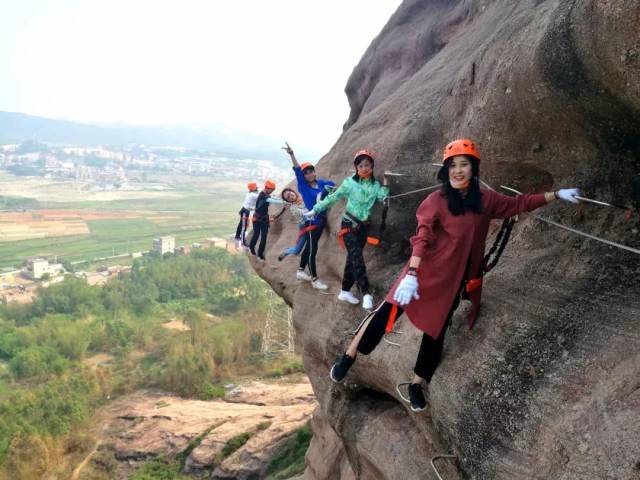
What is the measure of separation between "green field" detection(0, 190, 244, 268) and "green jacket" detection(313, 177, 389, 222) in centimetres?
10573

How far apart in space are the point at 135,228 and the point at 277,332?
102030 mm

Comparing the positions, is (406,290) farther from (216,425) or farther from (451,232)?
(216,425)

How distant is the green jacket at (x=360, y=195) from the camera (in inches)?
246

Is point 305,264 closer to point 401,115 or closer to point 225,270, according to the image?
point 401,115

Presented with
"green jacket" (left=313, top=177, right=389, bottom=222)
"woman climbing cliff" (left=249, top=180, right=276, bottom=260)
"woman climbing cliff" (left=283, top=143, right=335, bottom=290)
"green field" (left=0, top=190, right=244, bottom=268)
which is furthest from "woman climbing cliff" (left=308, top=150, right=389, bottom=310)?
"green field" (left=0, top=190, right=244, bottom=268)

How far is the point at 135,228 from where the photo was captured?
131m

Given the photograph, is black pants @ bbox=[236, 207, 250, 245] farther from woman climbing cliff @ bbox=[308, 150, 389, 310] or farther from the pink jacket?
the pink jacket

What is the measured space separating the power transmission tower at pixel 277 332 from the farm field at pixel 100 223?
248 feet

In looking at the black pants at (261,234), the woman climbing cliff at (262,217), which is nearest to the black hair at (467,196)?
the woman climbing cliff at (262,217)

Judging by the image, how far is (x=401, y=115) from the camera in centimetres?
827

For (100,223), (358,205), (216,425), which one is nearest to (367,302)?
(358,205)

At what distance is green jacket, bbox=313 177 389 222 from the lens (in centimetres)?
626

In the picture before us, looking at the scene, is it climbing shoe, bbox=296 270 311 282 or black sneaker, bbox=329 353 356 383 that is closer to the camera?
black sneaker, bbox=329 353 356 383

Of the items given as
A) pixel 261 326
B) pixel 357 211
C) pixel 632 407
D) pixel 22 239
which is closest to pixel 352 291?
pixel 357 211
